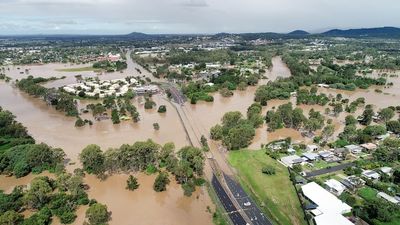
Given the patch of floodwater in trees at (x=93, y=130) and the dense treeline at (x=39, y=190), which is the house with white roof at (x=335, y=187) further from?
the dense treeline at (x=39, y=190)

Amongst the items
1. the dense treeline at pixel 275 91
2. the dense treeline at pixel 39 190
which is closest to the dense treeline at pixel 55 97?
the dense treeline at pixel 39 190

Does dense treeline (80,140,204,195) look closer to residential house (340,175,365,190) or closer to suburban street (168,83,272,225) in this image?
suburban street (168,83,272,225)

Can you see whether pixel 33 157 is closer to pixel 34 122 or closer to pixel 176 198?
pixel 176 198

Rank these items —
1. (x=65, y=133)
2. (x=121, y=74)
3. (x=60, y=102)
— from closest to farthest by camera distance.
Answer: (x=65, y=133)
(x=60, y=102)
(x=121, y=74)

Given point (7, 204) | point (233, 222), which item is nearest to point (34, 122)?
point (7, 204)

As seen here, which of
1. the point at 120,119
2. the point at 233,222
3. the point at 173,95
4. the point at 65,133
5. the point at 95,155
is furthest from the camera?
the point at 173,95

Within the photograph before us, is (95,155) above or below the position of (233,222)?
above

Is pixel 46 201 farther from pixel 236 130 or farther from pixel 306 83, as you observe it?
pixel 306 83
